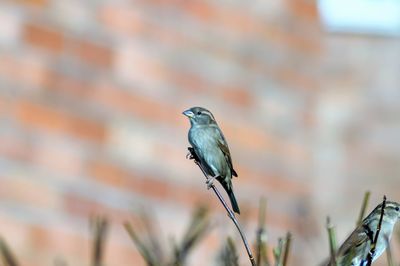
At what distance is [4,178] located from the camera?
7.13ft

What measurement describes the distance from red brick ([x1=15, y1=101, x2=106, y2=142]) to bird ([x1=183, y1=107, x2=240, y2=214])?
1.29 meters

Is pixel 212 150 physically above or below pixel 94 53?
below

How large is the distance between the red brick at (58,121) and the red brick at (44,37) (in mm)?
158

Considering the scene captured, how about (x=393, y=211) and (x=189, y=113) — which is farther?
(x=189, y=113)

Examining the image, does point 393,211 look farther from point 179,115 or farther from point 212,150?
point 179,115

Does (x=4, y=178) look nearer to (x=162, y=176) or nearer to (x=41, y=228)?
(x=41, y=228)

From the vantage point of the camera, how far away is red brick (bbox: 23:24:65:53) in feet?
7.61

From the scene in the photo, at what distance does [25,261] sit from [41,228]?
9 centimetres

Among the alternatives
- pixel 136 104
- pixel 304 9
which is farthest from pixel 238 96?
pixel 304 9

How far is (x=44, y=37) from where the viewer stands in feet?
7.67

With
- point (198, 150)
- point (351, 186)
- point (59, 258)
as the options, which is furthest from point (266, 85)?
point (198, 150)

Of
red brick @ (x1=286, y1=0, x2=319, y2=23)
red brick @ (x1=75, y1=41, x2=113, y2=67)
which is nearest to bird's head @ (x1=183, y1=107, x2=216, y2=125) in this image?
red brick @ (x1=75, y1=41, x2=113, y2=67)

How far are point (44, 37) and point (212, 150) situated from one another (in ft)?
4.80

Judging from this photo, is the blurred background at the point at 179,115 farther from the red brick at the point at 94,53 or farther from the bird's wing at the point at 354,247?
the bird's wing at the point at 354,247
